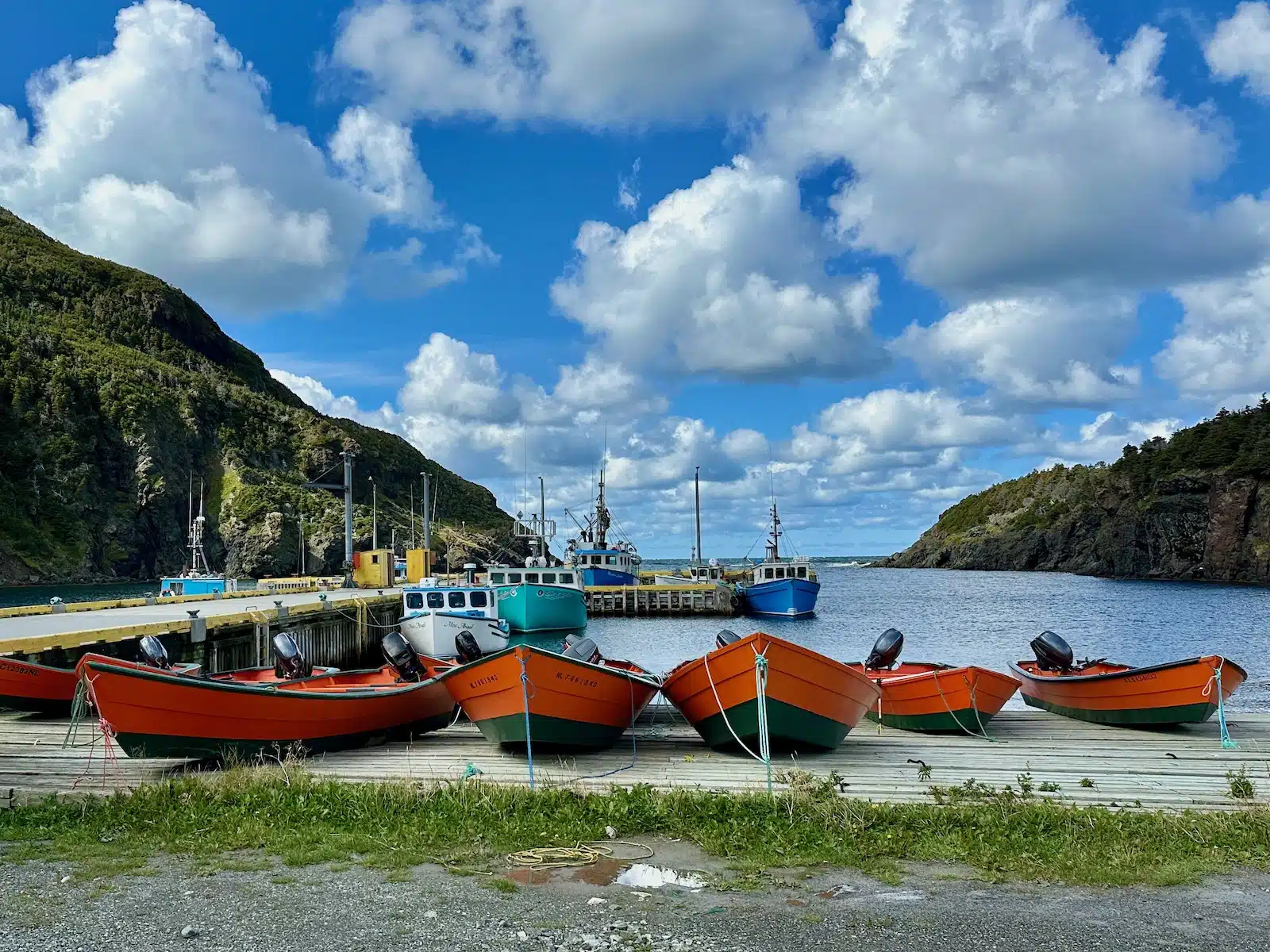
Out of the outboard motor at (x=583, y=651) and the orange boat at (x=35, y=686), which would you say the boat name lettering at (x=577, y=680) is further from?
the orange boat at (x=35, y=686)

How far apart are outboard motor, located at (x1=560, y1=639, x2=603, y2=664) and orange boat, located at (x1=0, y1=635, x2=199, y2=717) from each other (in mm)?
6558

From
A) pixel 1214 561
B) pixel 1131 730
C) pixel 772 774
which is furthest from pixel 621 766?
pixel 1214 561

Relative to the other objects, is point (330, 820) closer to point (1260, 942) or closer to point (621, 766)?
point (621, 766)

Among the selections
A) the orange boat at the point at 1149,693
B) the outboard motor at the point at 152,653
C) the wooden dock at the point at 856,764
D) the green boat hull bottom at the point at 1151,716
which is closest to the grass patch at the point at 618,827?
the wooden dock at the point at 856,764

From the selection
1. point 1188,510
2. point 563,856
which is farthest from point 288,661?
point 1188,510

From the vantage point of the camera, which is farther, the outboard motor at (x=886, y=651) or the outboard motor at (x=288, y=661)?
the outboard motor at (x=886, y=651)

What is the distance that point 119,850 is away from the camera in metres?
8.44

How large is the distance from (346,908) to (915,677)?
35.9 ft

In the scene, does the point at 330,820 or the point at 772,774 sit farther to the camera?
the point at 772,774

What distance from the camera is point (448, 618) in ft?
→ 104

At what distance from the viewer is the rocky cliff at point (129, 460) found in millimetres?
124688

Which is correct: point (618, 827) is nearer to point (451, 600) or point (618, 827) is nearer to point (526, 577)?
point (451, 600)

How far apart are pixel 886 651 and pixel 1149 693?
4.84 meters

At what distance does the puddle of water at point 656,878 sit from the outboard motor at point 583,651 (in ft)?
24.6
